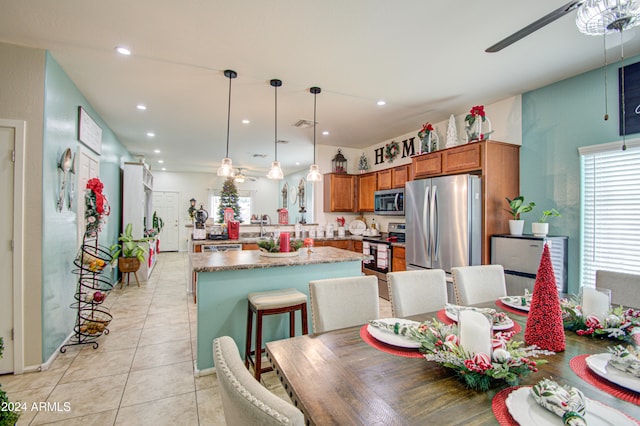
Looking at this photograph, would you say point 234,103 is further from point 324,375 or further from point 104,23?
point 324,375

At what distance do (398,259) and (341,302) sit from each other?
9.51ft

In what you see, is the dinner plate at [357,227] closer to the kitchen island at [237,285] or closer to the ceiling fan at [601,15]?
the kitchen island at [237,285]

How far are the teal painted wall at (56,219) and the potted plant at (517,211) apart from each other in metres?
4.42

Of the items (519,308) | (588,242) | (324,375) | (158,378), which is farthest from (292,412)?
(588,242)

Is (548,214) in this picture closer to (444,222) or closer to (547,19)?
(444,222)

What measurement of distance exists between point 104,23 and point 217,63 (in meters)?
0.86

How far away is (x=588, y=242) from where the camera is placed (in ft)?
9.26

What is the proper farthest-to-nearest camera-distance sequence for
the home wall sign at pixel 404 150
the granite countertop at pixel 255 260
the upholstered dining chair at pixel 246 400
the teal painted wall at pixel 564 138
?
the home wall sign at pixel 404 150
the teal painted wall at pixel 564 138
the granite countertop at pixel 255 260
the upholstered dining chair at pixel 246 400

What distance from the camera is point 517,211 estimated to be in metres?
3.13

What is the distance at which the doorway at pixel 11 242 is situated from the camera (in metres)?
2.36

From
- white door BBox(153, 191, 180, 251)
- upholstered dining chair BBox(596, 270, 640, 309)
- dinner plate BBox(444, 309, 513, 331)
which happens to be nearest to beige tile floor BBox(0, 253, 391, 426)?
dinner plate BBox(444, 309, 513, 331)

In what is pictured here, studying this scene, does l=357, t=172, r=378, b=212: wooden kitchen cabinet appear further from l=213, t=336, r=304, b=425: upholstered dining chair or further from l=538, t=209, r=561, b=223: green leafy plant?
l=213, t=336, r=304, b=425: upholstered dining chair

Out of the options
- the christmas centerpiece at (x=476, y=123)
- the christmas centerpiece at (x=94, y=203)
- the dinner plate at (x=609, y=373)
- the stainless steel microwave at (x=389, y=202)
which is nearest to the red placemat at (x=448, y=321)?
the dinner plate at (x=609, y=373)

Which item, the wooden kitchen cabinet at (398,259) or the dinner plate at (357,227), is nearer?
the wooden kitchen cabinet at (398,259)
